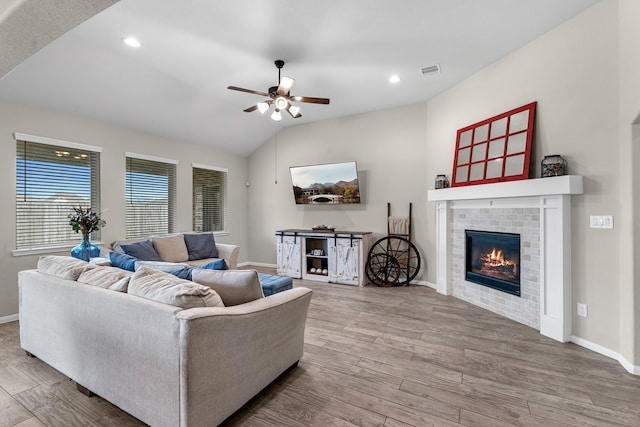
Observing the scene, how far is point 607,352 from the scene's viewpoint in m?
2.59

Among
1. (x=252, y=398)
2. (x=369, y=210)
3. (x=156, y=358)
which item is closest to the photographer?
(x=156, y=358)

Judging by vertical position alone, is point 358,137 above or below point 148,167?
above

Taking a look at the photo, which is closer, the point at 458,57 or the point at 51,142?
the point at 458,57

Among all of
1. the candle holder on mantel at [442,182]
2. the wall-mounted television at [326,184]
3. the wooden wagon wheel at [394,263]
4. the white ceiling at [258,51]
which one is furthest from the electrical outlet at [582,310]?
the wall-mounted television at [326,184]

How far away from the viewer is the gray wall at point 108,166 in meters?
3.47

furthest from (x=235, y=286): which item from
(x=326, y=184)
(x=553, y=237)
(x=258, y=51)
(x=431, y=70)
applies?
(x=326, y=184)

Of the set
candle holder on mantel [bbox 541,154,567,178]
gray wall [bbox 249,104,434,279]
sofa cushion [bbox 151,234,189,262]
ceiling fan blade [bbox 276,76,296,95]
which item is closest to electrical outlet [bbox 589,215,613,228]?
candle holder on mantel [bbox 541,154,567,178]

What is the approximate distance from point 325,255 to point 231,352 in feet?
12.6

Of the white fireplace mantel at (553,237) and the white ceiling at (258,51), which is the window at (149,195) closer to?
the white ceiling at (258,51)

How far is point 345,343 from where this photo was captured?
2.84 m

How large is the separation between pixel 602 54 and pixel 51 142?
627 cm

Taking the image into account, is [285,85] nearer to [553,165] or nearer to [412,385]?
[553,165]

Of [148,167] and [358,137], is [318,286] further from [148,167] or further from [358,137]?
[148,167]

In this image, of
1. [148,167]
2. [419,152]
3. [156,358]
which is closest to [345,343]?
[156,358]
